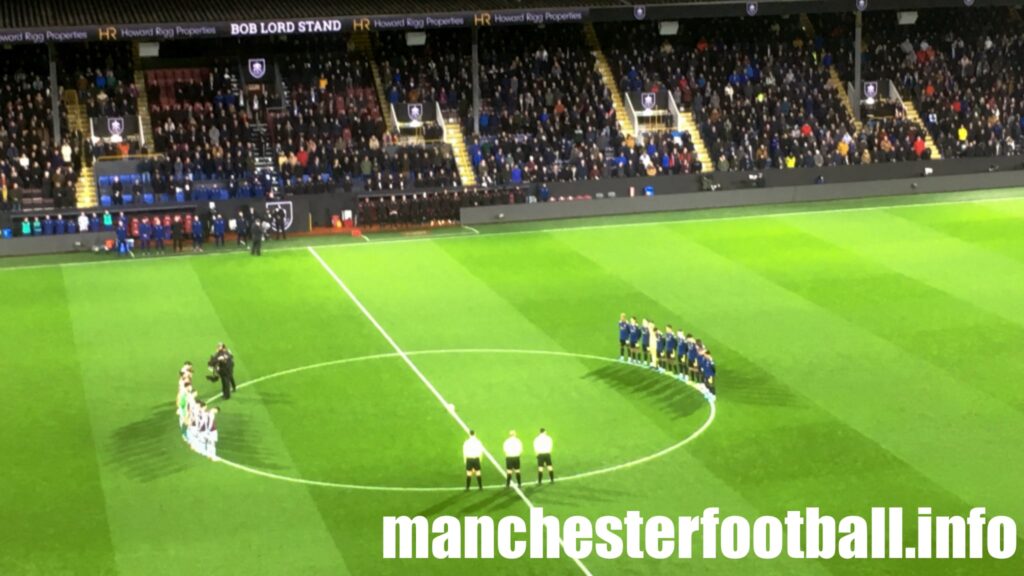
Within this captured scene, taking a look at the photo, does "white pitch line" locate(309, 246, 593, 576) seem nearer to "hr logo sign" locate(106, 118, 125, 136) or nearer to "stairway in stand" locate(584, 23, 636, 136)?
"hr logo sign" locate(106, 118, 125, 136)

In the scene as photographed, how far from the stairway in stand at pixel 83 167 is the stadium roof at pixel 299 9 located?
3883 millimetres

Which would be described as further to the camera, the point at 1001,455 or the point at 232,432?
the point at 232,432

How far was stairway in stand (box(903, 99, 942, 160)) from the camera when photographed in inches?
2426

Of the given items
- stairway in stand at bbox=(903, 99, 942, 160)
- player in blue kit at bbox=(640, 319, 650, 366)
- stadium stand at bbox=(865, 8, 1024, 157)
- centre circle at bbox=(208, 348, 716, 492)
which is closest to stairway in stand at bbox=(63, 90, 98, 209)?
centre circle at bbox=(208, 348, 716, 492)

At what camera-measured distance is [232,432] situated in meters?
30.7

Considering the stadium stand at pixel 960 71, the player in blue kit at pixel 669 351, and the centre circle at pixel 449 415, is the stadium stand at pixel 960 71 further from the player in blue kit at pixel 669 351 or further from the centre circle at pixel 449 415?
the centre circle at pixel 449 415

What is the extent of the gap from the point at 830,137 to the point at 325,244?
838 inches

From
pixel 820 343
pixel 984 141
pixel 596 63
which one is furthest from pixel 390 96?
pixel 820 343

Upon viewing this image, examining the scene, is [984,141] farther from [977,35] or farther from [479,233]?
[479,233]

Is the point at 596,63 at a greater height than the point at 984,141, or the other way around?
the point at 596,63

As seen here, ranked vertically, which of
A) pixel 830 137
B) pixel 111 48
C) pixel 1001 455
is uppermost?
pixel 111 48

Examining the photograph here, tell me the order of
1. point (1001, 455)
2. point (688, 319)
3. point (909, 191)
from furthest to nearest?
point (909, 191), point (688, 319), point (1001, 455)

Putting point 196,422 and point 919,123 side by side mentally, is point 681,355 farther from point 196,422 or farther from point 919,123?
point 919,123

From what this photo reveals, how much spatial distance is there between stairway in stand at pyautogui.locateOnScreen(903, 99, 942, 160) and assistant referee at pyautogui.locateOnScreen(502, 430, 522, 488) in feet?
125
